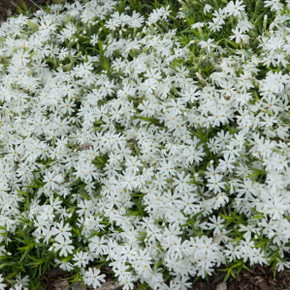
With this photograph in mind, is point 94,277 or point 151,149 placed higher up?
point 151,149

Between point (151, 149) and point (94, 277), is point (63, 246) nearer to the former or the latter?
point (94, 277)

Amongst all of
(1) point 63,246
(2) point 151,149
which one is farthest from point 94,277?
(2) point 151,149

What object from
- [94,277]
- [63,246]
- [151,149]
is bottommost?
[94,277]

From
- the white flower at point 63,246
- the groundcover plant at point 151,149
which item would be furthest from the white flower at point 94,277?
the white flower at point 63,246

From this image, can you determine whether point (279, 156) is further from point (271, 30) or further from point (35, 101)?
point (35, 101)

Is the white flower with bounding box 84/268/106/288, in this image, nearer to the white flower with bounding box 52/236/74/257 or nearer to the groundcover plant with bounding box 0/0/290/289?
the groundcover plant with bounding box 0/0/290/289

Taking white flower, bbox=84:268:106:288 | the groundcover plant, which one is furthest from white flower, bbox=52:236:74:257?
white flower, bbox=84:268:106:288

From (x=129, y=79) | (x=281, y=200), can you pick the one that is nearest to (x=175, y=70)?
(x=129, y=79)

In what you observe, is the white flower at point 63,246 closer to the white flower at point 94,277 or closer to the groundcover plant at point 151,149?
the groundcover plant at point 151,149

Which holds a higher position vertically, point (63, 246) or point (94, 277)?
point (63, 246)
